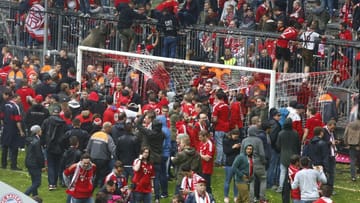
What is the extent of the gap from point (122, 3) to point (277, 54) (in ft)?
17.7

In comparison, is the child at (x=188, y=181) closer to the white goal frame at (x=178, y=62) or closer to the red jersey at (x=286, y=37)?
the white goal frame at (x=178, y=62)

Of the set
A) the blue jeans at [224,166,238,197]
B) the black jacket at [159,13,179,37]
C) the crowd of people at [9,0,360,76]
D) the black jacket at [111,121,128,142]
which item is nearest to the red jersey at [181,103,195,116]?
the black jacket at [111,121,128,142]

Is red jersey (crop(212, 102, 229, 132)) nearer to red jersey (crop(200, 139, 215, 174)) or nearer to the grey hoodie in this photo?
red jersey (crop(200, 139, 215, 174))

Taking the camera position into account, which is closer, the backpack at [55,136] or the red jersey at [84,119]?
the backpack at [55,136]

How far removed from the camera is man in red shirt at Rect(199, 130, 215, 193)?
29422 mm

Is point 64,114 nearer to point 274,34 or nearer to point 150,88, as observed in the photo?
point 150,88

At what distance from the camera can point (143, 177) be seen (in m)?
28.3

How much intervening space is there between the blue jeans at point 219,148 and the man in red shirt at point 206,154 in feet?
8.20

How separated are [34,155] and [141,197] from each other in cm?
267

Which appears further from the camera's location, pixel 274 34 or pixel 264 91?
pixel 274 34

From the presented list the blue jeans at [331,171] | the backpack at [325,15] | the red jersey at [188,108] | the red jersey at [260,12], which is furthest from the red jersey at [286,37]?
the blue jeans at [331,171]

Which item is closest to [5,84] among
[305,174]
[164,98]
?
[164,98]

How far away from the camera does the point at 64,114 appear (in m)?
31.6

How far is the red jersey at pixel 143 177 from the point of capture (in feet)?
92.8
